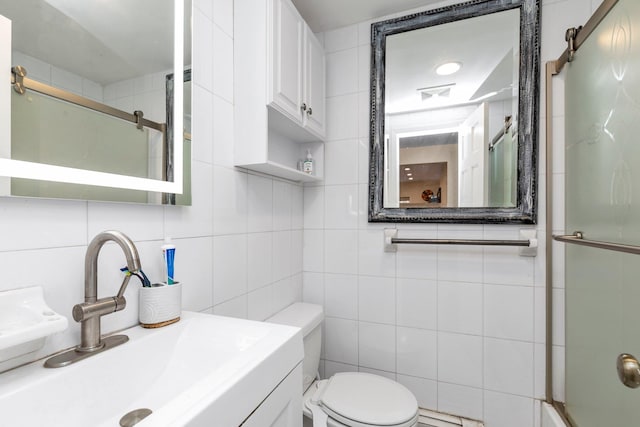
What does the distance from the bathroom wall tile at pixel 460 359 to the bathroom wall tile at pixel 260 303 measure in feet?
Result: 2.82

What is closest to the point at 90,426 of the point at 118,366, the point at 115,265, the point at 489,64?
the point at 118,366

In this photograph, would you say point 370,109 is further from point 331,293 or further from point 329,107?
point 331,293

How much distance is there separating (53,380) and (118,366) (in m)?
0.12

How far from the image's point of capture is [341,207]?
168 cm

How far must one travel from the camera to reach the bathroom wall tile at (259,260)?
1.28 m

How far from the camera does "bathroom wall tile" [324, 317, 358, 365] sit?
1662 mm

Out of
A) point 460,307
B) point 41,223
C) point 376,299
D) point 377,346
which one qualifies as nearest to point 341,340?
point 377,346

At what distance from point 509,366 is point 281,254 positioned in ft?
3.92

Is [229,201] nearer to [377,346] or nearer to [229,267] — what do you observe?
[229,267]

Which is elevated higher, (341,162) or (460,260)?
(341,162)

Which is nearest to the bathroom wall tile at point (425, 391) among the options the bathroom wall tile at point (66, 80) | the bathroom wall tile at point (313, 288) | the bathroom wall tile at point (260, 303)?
the bathroom wall tile at point (313, 288)

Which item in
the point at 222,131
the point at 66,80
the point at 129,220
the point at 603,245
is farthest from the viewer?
the point at 222,131

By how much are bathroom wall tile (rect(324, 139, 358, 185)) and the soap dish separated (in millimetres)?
1321

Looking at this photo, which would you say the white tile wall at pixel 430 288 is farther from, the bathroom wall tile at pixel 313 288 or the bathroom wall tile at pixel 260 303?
the bathroom wall tile at pixel 260 303
